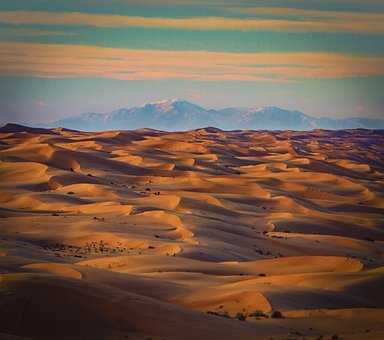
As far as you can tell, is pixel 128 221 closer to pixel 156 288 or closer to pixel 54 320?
pixel 156 288

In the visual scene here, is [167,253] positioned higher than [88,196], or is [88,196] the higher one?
[88,196]

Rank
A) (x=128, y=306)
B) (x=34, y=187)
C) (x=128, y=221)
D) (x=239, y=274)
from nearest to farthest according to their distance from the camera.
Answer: (x=128, y=306) → (x=239, y=274) → (x=128, y=221) → (x=34, y=187)

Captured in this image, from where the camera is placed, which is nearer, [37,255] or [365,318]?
[365,318]

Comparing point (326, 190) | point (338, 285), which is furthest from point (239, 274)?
point (326, 190)

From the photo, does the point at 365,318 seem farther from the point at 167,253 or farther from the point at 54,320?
the point at 167,253

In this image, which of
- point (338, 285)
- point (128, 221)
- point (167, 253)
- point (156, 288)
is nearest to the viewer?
point (156, 288)

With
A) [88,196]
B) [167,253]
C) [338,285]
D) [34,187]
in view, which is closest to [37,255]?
[167,253]

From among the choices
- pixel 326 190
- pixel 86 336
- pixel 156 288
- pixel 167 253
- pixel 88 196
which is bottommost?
pixel 86 336
